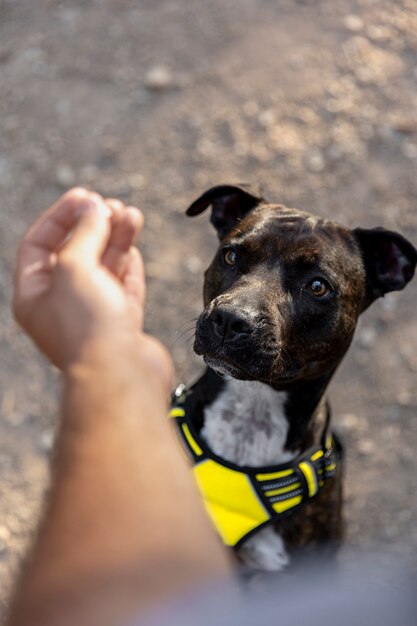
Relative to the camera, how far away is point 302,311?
3504 millimetres

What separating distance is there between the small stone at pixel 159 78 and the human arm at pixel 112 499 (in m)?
4.90

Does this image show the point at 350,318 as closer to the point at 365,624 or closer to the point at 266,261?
the point at 266,261

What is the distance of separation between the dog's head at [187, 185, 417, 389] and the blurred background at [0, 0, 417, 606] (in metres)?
1.90

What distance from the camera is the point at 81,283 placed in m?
2.49

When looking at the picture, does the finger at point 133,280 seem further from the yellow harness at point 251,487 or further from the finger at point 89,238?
the yellow harness at point 251,487

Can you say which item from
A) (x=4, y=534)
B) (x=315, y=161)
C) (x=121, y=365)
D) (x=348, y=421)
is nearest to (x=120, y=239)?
(x=121, y=365)

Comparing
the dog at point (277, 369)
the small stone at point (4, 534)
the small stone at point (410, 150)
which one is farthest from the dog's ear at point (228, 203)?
the small stone at point (410, 150)

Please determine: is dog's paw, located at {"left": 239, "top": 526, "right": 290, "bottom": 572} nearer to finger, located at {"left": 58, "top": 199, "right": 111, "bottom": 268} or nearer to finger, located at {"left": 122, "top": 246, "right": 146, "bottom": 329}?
finger, located at {"left": 122, "top": 246, "right": 146, "bottom": 329}

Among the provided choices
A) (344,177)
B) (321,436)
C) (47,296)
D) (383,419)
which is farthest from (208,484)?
(344,177)

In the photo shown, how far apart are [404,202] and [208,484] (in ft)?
11.8

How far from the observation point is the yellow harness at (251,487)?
3.76m

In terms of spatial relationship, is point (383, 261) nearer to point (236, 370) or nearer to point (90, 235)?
point (236, 370)

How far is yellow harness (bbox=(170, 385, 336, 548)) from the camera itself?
3760 mm

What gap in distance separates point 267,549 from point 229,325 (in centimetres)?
153
